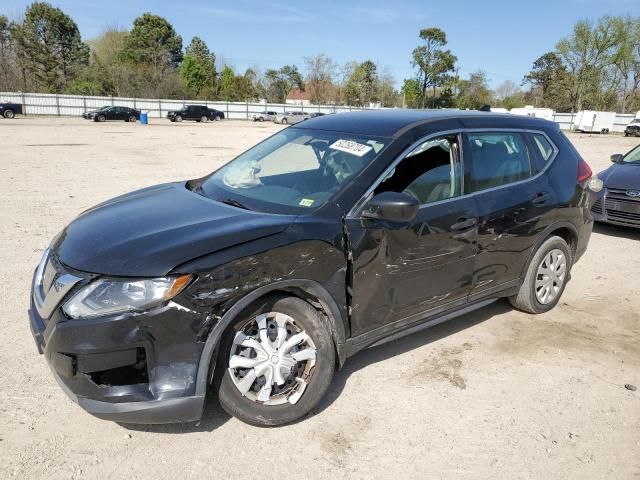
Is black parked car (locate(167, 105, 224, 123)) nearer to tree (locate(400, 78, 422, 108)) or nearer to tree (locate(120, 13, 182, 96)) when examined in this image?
tree (locate(120, 13, 182, 96))

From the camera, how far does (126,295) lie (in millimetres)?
2490

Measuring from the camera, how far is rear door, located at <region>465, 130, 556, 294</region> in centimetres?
384

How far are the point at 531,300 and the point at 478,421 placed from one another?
1.79 m

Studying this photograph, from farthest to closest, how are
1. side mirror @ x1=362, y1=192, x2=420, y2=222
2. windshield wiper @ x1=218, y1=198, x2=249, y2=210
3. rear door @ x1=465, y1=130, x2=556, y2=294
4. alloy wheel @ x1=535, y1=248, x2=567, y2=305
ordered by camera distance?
alloy wheel @ x1=535, y1=248, x2=567, y2=305
rear door @ x1=465, y1=130, x2=556, y2=294
windshield wiper @ x1=218, y1=198, x2=249, y2=210
side mirror @ x1=362, y1=192, x2=420, y2=222

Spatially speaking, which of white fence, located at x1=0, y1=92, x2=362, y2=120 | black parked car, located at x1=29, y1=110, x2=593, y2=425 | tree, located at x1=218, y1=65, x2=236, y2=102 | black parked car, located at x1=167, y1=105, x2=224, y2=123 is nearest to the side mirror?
black parked car, located at x1=29, y1=110, x2=593, y2=425

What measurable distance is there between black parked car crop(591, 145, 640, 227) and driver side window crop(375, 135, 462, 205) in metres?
5.16

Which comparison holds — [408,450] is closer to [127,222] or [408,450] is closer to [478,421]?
[478,421]

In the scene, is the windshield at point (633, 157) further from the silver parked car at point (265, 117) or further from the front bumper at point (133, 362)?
the silver parked car at point (265, 117)

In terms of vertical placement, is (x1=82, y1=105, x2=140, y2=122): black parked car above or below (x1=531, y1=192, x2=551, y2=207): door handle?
above

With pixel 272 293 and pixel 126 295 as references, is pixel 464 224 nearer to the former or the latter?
pixel 272 293

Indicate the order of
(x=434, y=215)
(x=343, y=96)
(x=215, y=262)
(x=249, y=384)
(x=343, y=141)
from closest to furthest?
1. (x=215, y=262)
2. (x=249, y=384)
3. (x=434, y=215)
4. (x=343, y=141)
5. (x=343, y=96)

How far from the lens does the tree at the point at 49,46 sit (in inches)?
2371

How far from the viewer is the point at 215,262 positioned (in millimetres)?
2602

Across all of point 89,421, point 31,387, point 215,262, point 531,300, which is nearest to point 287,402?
point 215,262
